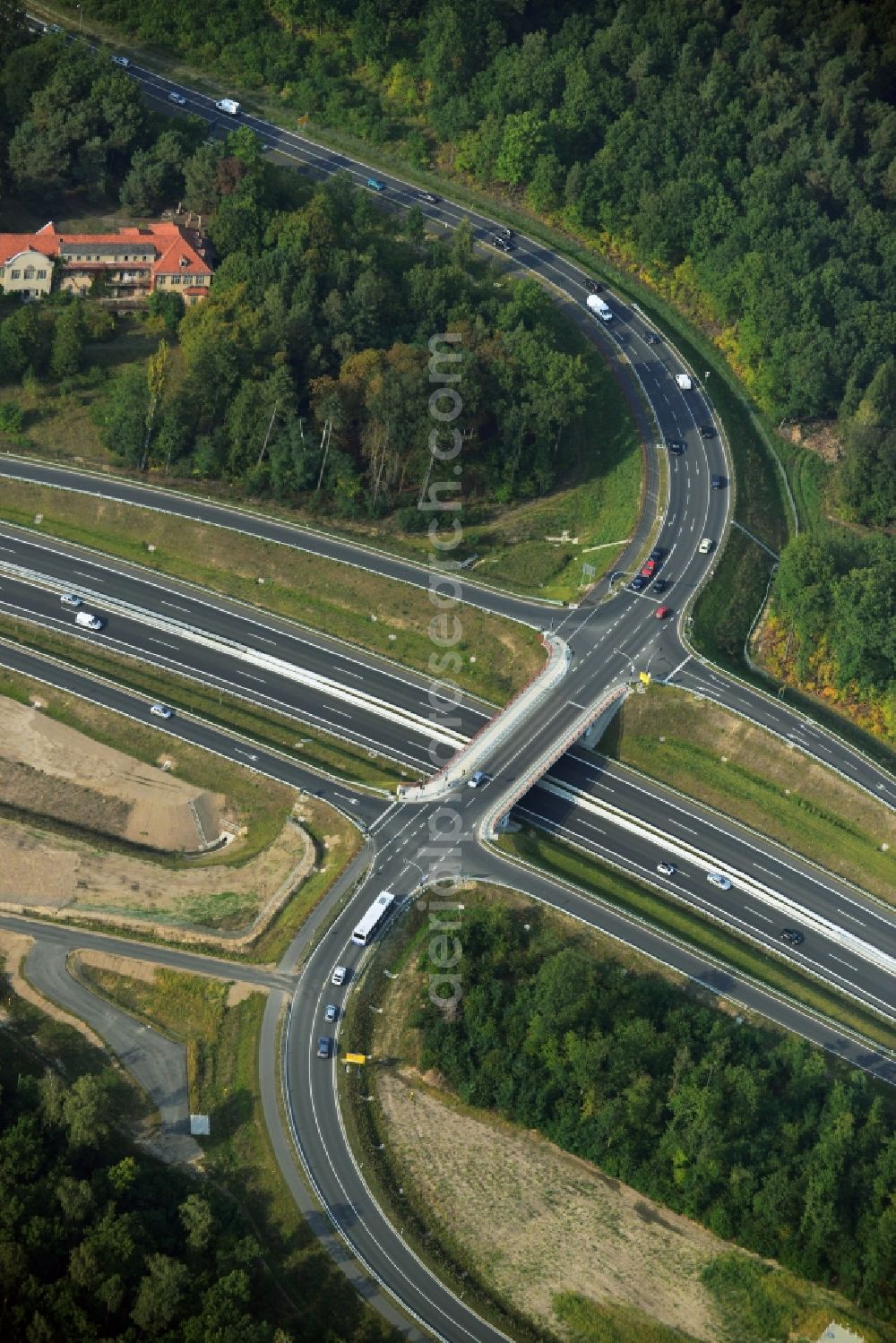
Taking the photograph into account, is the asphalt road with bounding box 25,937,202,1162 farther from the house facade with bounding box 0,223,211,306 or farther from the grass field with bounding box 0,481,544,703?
the house facade with bounding box 0,223,211,306

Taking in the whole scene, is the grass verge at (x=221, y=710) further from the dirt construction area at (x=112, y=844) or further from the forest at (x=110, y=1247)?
the forest at (x=110, y=1247)

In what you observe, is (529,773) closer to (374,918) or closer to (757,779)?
(757,779)

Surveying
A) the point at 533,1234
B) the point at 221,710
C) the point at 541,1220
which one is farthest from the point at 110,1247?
the point at 221,710

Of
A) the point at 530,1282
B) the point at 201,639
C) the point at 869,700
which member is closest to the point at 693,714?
the point at 869,700

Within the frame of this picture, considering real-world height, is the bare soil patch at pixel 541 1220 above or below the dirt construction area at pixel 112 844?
below

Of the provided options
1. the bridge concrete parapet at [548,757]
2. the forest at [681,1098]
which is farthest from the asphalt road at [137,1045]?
the bridge concrete parapet at [548,757]

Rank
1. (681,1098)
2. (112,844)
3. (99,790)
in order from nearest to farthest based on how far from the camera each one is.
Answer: (681,1098)
(112,844)
(99,790)

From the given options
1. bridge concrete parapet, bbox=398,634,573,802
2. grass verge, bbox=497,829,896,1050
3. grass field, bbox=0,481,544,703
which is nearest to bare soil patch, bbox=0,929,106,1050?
bridge concrete parapet, bbox=398,634,573,802
